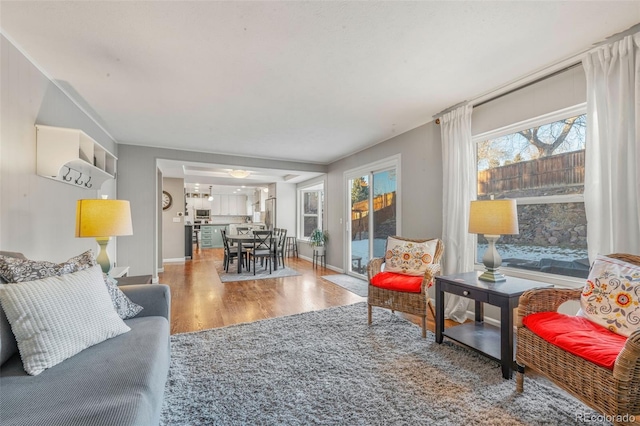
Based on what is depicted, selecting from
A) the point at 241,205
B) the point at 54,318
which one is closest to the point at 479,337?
the point at 54,318

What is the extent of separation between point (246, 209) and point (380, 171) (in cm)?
862

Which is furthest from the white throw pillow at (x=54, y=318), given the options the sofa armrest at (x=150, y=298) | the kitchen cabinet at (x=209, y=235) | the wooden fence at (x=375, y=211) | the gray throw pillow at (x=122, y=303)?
the kitchen cabinet at (x=209, y=235)

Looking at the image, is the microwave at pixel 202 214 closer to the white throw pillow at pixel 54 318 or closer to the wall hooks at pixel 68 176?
the wall hooks at pixel 68 176

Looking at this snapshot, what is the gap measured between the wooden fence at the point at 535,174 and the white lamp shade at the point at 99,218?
3478mm

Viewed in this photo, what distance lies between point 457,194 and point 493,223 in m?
0.80

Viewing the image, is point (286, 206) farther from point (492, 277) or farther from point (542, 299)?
point (542, 299)

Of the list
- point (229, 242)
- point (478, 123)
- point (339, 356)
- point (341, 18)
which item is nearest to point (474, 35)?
point (341, 18)

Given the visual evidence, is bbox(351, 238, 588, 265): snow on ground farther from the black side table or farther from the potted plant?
the potted plant

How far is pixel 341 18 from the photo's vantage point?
1696 millimetres

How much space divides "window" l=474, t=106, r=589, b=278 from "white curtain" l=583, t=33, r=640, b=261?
258 millimetres

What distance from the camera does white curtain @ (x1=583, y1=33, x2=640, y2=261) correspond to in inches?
71.2

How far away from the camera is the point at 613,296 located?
1566mm

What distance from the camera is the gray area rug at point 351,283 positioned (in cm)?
418

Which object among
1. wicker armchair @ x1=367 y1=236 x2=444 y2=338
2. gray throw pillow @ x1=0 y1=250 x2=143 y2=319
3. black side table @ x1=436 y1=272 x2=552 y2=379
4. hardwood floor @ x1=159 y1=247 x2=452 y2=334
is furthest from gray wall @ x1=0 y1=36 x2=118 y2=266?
black side table @ x1=436 y1=272 x2=552 y2=379
